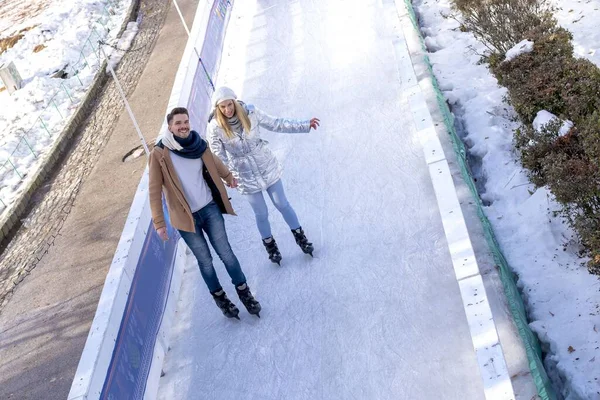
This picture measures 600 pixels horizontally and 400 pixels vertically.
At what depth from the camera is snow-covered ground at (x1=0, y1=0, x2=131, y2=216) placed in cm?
1338

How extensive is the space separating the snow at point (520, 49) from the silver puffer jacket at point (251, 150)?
288 cm

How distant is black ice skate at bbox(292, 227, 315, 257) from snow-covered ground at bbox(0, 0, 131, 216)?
24.3ft

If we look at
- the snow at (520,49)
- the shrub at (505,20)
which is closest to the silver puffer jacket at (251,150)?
the snow at (520,49)

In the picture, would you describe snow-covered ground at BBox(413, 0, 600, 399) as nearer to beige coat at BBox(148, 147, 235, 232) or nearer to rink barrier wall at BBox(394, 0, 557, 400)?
rink barrier wall at BBox(394, 0, 557, 400)

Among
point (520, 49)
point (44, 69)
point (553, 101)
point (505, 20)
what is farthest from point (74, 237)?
point (44, 69)

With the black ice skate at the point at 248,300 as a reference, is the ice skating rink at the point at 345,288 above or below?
below

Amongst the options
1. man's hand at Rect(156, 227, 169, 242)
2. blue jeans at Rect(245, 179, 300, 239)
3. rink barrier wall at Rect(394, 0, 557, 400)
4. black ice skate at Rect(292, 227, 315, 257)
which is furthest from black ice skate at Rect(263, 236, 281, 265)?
rink barrier wall at Rect(394, 0, 557, 400)

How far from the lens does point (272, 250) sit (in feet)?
19.7

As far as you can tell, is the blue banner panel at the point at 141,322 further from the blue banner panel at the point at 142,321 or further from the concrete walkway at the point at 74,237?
the concrete walkway at the point at 74,237

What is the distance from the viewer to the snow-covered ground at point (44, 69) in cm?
1338

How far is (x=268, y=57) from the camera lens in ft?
33.7

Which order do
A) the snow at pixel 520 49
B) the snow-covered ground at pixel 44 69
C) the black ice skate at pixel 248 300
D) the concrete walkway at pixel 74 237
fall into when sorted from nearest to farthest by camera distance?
1. the black ice skate at pixel 248 300
2. the snow at pixel 520 49
3. the concrete walkway at pixel 74 237
4. the snow-covered ground at pixel 44 69

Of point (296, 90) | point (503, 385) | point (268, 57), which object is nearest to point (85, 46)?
point (268, 57)

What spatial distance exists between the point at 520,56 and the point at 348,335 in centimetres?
360
